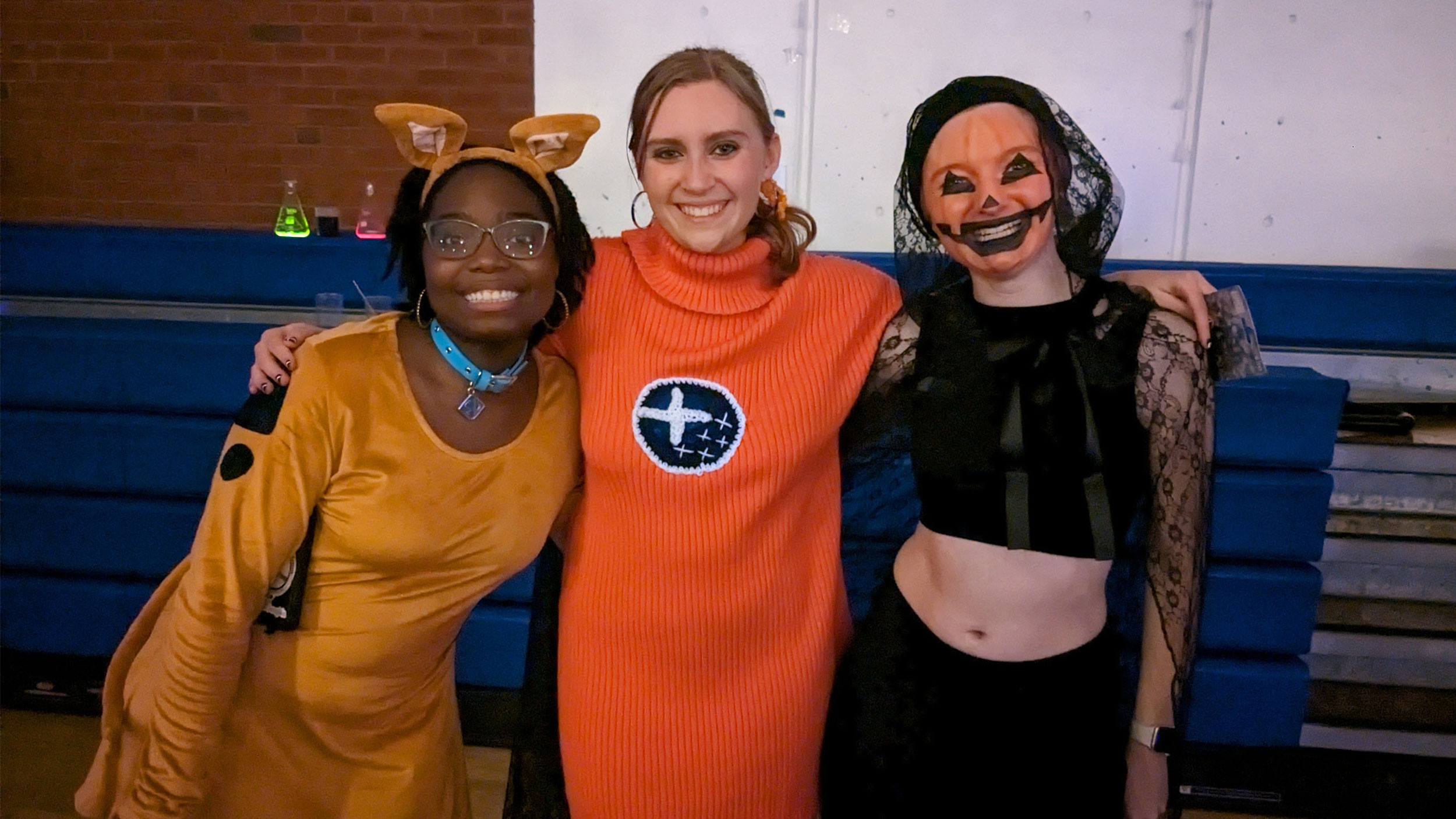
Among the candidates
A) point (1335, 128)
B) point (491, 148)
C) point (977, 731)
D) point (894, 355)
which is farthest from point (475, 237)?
point (1335, 128)

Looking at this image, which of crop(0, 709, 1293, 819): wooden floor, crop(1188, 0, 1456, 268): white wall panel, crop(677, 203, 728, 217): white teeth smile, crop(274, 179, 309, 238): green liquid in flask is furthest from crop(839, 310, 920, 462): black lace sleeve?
crop(274, 179, 309, 238): green liquid in flask

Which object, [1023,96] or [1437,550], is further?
[1437,550]

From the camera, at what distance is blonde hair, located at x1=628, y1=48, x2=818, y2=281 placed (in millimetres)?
1363

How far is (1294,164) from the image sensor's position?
2994 millimetres

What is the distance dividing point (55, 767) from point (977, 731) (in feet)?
8.66

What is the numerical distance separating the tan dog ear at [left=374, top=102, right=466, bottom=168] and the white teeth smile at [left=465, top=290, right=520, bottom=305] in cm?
21

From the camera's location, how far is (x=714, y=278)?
54.7 inches

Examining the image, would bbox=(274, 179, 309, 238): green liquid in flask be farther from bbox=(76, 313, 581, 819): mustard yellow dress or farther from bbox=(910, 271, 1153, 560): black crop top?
bbox=(910, 271, 1153, 560): black crop top

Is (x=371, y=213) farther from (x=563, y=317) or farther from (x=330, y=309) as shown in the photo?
(x=563, y=317)

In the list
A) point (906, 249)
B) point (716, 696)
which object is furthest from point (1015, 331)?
point (716, 696)

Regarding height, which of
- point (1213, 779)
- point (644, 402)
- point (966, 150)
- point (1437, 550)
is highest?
point (966, 150)

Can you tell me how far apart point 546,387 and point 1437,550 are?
101 inches

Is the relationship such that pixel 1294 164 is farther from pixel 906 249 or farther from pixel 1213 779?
pixel 906 249

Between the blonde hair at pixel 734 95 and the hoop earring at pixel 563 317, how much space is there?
0.24 metres
